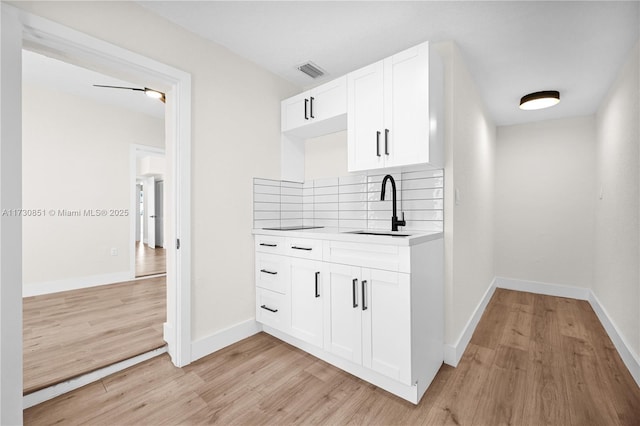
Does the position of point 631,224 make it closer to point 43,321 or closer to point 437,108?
point 437,108

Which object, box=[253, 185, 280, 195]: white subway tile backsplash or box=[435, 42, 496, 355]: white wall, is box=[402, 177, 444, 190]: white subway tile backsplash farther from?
box=[253, 185, 280, 195]: white subway tile backsplash

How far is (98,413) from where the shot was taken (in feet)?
5.02

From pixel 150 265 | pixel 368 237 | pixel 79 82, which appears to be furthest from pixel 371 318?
pixel 150 265

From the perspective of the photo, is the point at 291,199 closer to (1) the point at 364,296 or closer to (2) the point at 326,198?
(2) the point at 326,198

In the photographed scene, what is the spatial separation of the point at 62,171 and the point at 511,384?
5.15 meters

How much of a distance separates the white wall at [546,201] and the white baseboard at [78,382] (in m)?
4.55

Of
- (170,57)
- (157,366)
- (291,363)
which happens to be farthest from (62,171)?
(291,363)

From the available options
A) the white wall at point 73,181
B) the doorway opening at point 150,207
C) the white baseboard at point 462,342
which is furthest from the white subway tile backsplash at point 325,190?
the doorway opening at point 150,207

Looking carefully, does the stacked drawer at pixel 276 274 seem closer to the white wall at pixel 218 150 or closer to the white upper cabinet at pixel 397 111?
the white wall at pixel 218 150

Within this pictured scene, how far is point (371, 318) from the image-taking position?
1.75 meters

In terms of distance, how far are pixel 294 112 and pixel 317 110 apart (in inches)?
11.5

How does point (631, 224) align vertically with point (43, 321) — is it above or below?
above

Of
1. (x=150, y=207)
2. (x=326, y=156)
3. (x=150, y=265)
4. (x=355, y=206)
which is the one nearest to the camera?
(x=355, y=206)

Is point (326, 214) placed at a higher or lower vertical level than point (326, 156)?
lower
